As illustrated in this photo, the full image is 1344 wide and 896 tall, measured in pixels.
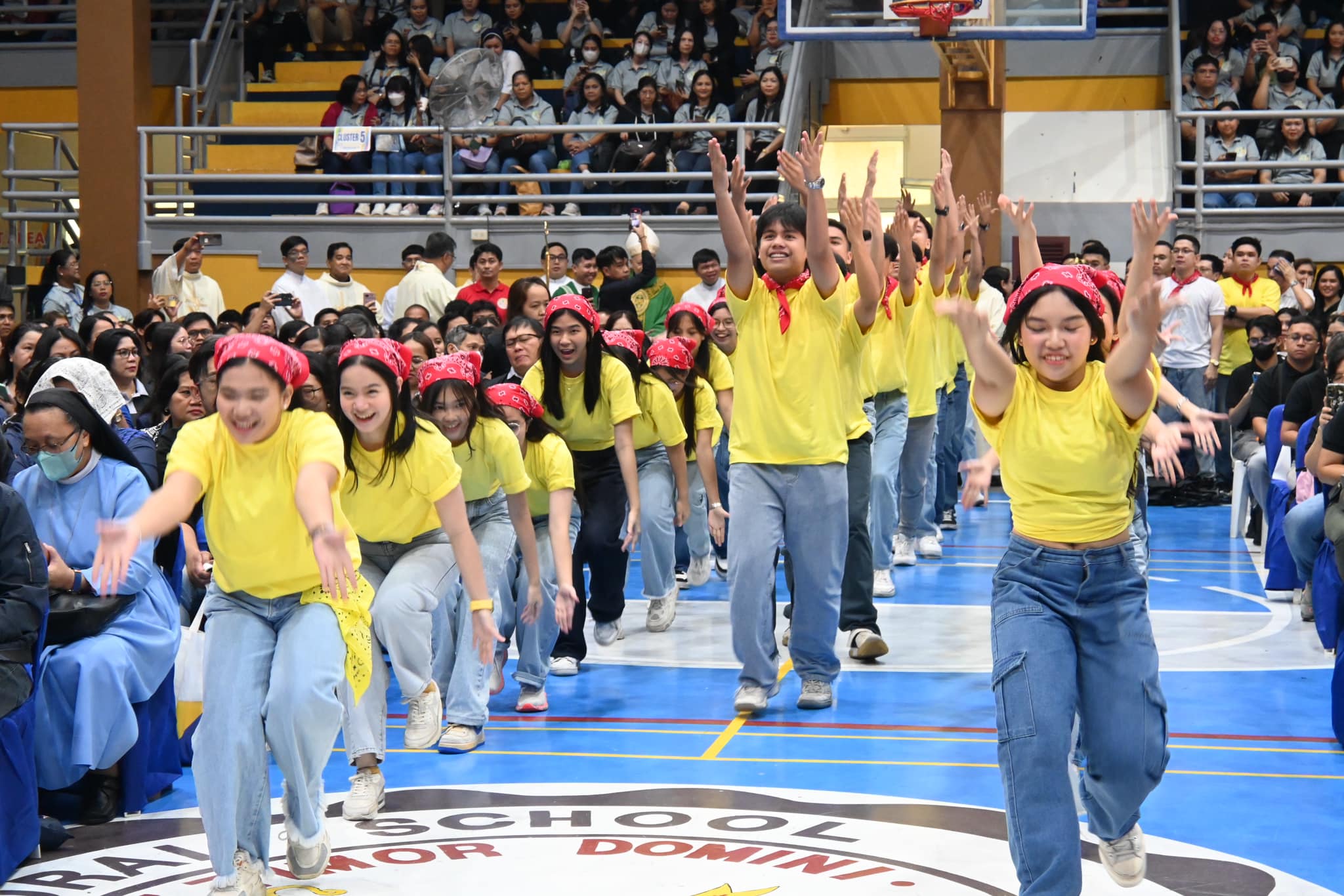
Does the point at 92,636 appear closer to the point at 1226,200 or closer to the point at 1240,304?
the point at 1240,304

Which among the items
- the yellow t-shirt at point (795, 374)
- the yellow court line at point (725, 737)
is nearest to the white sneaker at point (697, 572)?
the yellow court line at point (725, 737)

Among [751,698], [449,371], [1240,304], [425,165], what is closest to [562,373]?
[449,371]

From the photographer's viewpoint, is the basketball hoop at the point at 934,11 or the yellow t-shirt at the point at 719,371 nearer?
the yellow t-shirt at the point at 719,371

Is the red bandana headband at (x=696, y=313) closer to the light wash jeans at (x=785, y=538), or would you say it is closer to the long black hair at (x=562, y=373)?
the long black hair at (x=562, y=373)

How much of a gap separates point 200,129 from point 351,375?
37.8ft

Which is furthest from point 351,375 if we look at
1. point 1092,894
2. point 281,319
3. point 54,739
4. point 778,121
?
point 778,121

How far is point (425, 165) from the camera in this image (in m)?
16.7

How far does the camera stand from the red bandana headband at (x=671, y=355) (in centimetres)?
923

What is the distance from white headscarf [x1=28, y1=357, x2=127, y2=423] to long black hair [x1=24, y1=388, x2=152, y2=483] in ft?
2.88

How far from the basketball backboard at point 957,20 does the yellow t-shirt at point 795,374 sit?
632cm

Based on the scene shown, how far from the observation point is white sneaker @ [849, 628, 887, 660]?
26.4 ft

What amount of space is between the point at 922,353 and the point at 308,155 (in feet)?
32.7

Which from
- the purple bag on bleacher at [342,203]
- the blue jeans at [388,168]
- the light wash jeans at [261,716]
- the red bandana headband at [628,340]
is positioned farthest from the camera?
the purple bag on bleacher at [342,203]

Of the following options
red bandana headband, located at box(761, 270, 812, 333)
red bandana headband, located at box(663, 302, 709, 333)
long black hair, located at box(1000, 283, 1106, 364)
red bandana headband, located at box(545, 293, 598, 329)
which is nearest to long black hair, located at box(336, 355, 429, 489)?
red bandana headband, located at box(761, 270, 812, 333)
